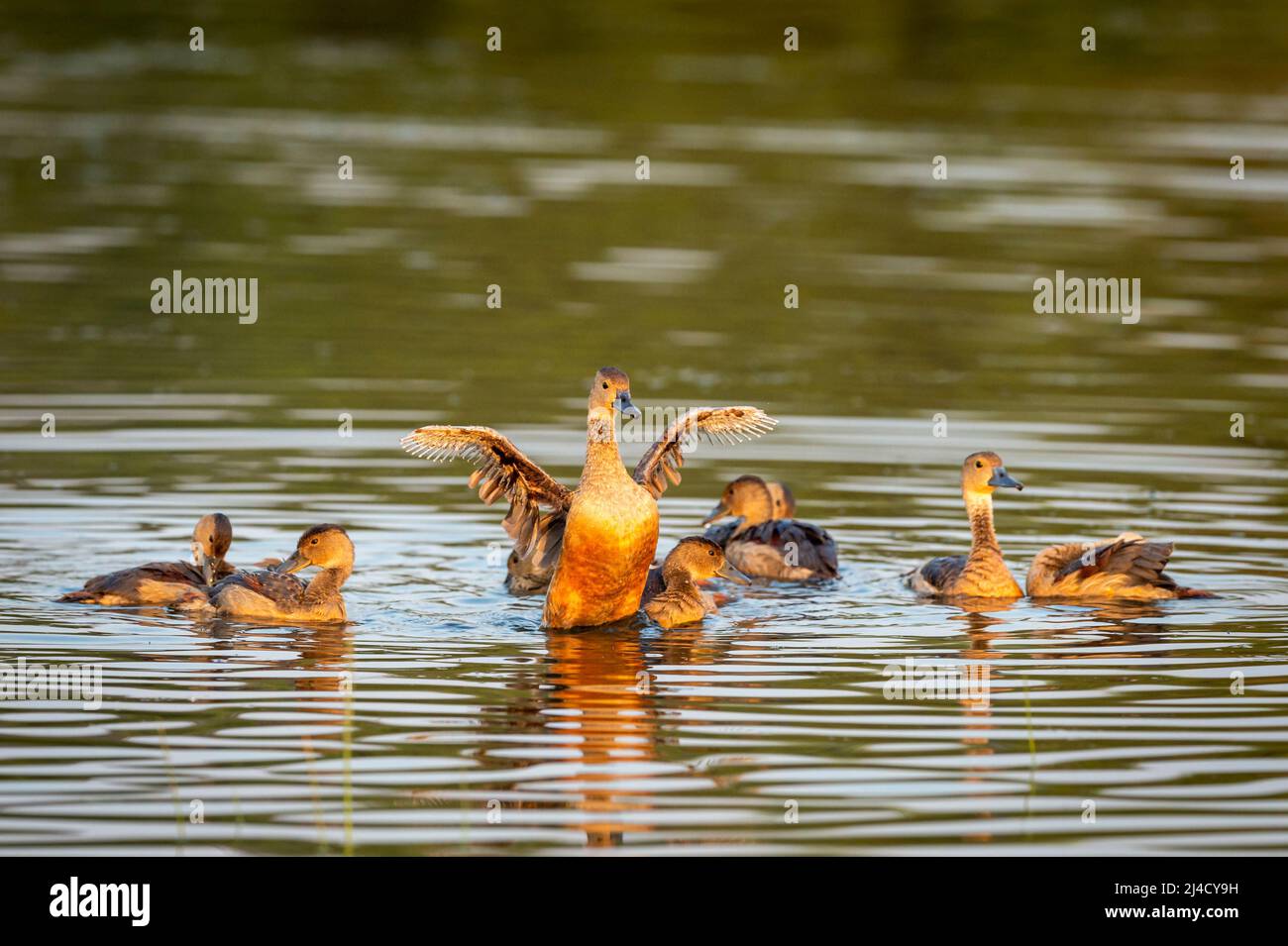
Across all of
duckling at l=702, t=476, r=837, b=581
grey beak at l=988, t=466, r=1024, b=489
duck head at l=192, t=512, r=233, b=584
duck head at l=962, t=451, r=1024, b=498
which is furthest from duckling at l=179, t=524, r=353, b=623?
grey beak at l=988, t=466, r=1024, b=489

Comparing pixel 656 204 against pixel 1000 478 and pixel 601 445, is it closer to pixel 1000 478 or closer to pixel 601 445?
pixel 1000 478

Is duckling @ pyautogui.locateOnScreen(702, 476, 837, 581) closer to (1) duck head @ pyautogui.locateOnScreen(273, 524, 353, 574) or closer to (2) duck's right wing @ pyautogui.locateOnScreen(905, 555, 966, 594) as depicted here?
(2) duck's right wing @ pyautogui.locateOnScreen(905, 555, 966, 594)

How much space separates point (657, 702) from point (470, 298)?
592 inches

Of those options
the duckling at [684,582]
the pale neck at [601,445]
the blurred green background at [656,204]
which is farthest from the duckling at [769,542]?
the blurred green background at [656,204]

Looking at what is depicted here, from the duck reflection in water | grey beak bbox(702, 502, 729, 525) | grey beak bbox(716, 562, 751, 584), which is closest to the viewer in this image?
the duck reflection in water

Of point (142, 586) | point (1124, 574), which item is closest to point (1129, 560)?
point (1124, 574)

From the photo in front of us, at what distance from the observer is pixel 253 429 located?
20062mm

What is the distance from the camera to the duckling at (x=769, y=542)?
1575 cm

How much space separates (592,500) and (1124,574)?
3746 millimetres

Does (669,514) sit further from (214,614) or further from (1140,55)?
(1140,55)

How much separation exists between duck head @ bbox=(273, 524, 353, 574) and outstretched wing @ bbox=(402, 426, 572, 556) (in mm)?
740

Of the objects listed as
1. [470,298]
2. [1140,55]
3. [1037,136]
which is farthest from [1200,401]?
[1140,55]

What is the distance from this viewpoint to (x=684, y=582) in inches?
579

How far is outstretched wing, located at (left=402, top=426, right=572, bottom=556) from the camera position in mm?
14211
